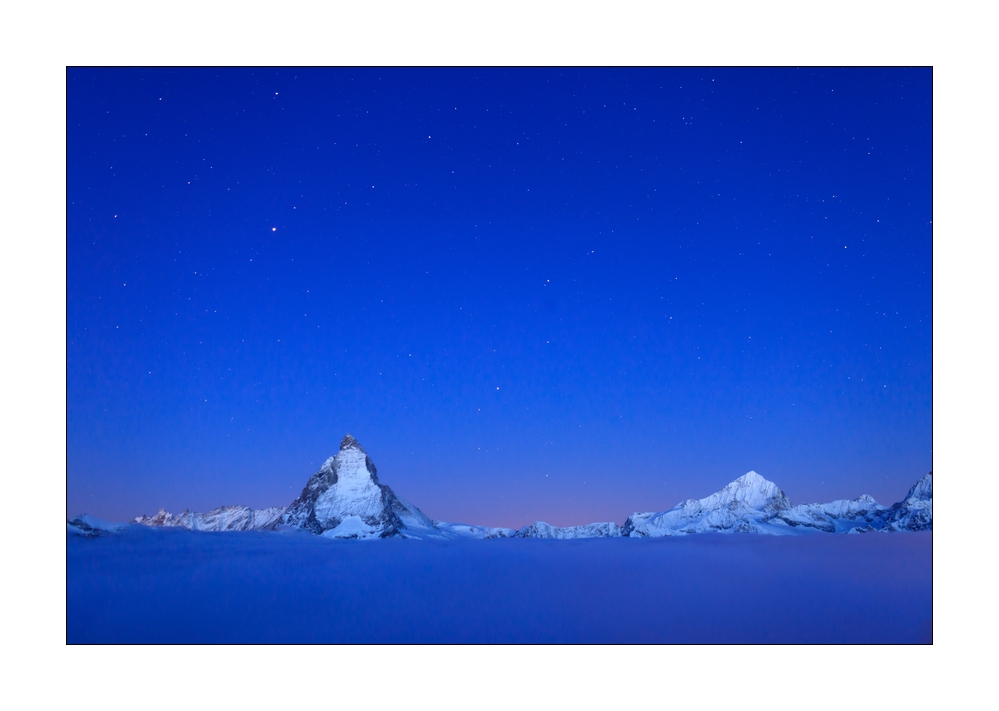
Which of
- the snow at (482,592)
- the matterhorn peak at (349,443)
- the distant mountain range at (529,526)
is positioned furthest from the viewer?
the matterhorn peak at (349,443)

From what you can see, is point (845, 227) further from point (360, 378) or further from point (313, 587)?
point (313, 587)

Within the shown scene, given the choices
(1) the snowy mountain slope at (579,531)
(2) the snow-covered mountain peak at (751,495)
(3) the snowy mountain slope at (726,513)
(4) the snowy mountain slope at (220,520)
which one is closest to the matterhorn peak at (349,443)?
(4) the snowy mountain slope at (220,520)

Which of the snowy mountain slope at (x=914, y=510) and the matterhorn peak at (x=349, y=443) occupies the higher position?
the matterhorn peak at (x=349, y=443)

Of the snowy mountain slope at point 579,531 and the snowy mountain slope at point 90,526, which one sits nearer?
the snowy mountain slope at point 90,526

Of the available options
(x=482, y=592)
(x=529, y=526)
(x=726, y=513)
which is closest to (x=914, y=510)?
(x=726, y=513)

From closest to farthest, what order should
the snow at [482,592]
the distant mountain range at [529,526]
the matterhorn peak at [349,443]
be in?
the snow at [482,592], the distant mountain range at [529,526], the matterhorn peak at [349,443]

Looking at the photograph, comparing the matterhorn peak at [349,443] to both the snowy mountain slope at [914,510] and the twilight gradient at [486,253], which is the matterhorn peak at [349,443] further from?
the snowy mountain slope at [914,510]

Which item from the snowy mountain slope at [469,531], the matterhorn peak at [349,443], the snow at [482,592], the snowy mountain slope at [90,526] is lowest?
the snow at [482,592]
